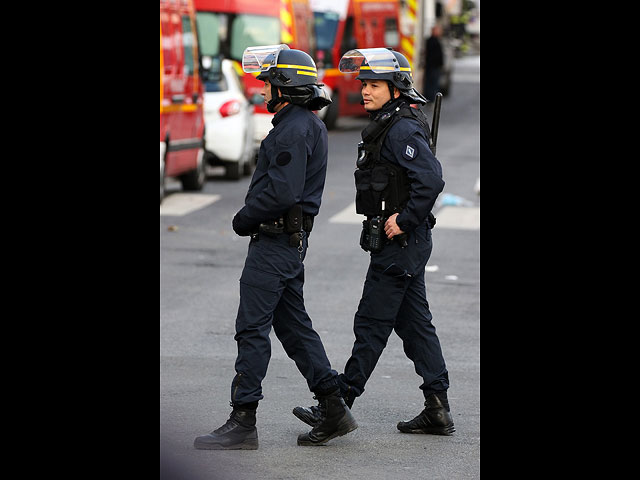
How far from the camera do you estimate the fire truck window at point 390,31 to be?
29.5 metres

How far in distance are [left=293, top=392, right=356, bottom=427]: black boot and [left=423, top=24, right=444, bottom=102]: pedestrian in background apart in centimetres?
2503

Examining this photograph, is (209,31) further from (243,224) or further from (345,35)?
(243,224)

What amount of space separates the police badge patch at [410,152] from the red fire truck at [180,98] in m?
9.02

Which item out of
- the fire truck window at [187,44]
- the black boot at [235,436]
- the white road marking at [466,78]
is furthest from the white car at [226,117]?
the white road marking at [466,78]

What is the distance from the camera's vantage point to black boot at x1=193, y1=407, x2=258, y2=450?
5.90 meters

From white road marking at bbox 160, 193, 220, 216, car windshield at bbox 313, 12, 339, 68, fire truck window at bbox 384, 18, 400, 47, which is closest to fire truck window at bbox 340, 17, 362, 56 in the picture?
car windshield at bbox 313, 12, 339, 68

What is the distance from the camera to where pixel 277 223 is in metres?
5.91

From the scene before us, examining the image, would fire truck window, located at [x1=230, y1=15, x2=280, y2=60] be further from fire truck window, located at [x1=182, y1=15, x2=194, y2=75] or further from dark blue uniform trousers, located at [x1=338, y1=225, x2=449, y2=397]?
dark blue uniform trousers, located at [x1=338, y1=225, x2=449, y2=397]

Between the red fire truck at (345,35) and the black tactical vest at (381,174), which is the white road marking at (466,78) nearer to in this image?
the red fire truck at (345,35)

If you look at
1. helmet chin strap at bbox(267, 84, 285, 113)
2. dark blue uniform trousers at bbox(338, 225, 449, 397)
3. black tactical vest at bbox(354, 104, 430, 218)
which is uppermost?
helmet chin strap at bbox(267, 84, 285, 113)
